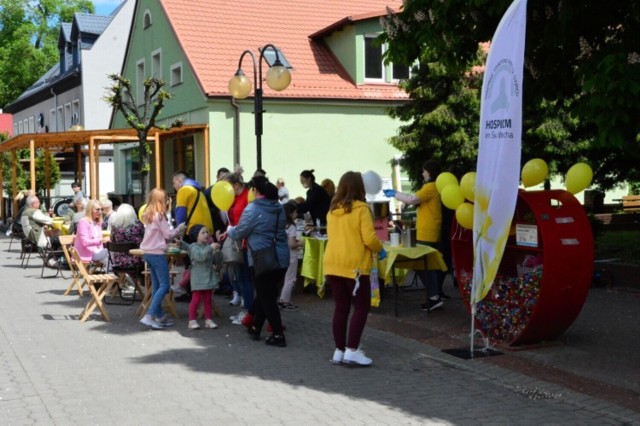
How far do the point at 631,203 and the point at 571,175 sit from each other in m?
17.9

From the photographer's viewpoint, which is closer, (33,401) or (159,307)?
(33,401)

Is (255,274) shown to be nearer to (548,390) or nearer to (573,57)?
(548,390)

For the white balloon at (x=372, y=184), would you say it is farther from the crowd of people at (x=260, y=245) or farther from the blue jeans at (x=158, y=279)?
the blue jeans at (x=158, y=279)

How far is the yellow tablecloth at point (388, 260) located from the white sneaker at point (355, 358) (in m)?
2.39

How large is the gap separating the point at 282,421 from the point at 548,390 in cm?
222

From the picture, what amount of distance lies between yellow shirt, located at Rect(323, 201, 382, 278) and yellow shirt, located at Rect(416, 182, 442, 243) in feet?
9.97

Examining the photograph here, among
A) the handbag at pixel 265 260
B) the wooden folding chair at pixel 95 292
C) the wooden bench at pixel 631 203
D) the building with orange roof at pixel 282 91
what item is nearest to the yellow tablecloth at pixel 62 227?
the wooden folding chair at pixel 95 292

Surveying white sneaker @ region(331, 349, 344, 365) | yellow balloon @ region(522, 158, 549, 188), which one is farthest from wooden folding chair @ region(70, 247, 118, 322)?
yellow balloon @ region(522, 158, 549, 188)

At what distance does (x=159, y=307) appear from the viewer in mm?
10156

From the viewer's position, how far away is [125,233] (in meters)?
11.5

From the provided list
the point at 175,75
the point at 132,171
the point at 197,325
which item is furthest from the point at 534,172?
the point at 132,171

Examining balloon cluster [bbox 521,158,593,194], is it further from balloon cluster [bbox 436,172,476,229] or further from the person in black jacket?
the person in black jacket

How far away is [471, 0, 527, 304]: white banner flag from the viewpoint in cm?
739

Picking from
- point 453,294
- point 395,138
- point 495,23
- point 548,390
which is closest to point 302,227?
point 453,294
